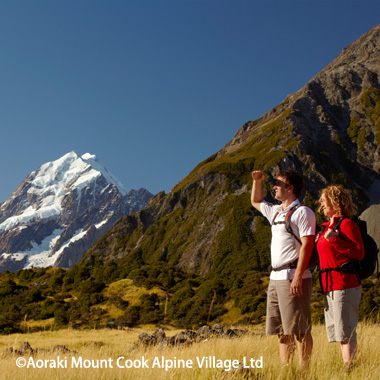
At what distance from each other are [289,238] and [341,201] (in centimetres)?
98

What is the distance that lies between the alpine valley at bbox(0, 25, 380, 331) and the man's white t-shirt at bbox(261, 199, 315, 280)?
21.4 meters

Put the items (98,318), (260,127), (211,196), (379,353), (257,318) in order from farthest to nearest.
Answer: (260,127), (211,196), (98,318), (257,318), (379,353)

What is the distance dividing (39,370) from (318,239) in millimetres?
4066

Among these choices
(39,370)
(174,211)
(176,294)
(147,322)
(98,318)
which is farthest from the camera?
(174,211)

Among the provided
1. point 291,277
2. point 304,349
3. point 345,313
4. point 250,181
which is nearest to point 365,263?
point 345,313

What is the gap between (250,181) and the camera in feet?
363

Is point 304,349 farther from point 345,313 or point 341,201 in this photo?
point 341,201

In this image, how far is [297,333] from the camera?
15.1ft

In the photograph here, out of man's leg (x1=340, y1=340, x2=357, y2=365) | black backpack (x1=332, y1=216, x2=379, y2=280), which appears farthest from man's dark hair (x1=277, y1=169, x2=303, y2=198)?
man's leg (x1=340, y1=340, x2=357, y2=365)

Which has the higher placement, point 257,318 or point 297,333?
point 297,333

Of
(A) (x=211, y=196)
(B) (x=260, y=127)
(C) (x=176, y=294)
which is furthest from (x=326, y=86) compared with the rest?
(C) (x=176, y=294)

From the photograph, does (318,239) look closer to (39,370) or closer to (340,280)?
(340,280)

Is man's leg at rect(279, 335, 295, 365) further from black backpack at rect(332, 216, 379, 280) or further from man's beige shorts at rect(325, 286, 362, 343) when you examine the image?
black backpack at rect(332, 216, 379, 280)

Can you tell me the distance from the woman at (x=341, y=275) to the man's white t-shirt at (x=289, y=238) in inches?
13.0
